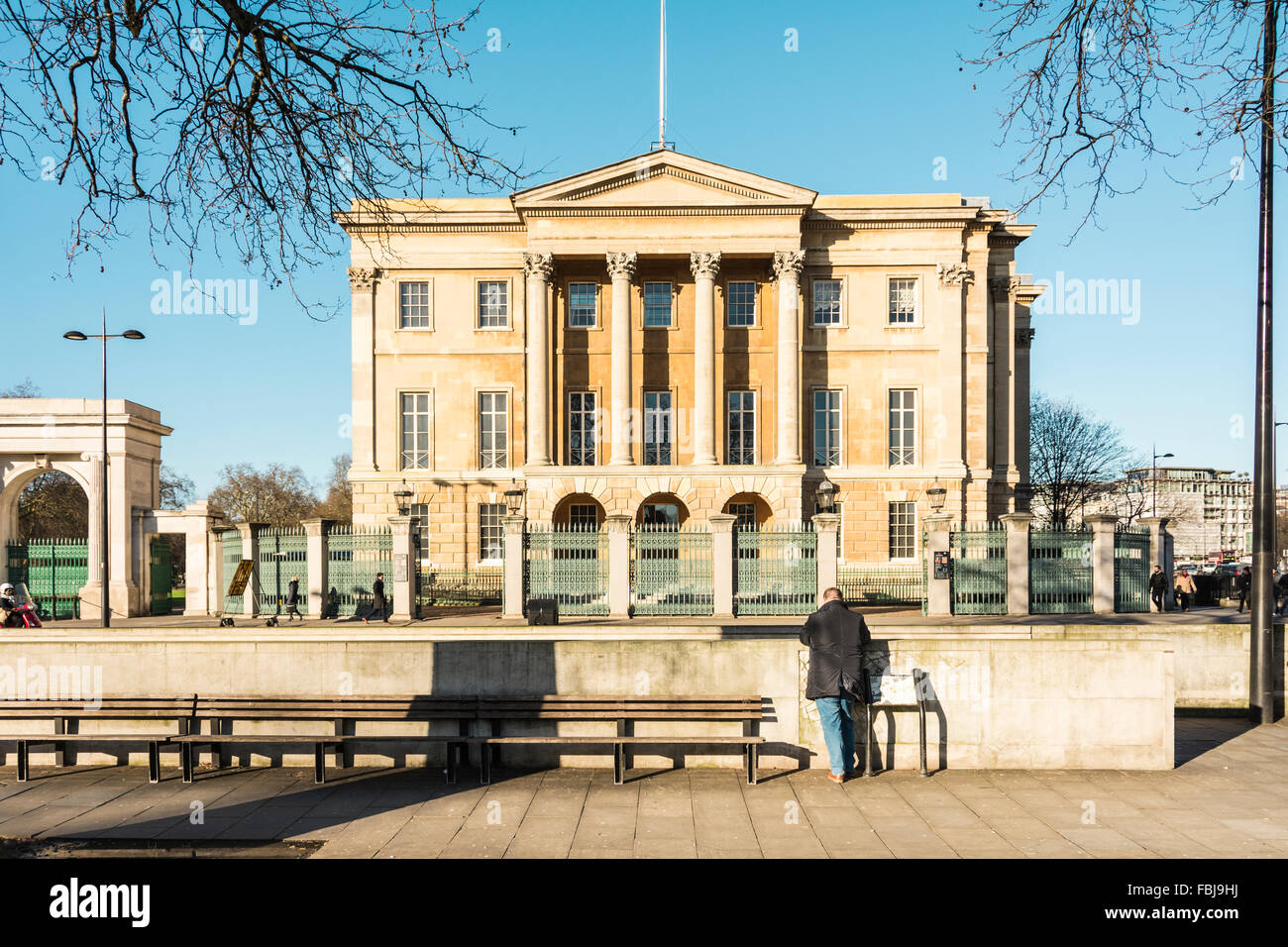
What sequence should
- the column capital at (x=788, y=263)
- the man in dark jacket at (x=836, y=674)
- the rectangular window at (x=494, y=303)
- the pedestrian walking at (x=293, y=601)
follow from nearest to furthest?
the man in dark jacket at (x=836, y=674) → the pedestrian walking at (x=293, y=601) → the column capital at (x=788, y=263) → the rectangular window at (x=494, y=303)

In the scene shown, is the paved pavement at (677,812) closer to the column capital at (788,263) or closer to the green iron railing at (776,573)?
the green iron railing at (776,573)

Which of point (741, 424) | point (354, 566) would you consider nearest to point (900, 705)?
point (354, 566)

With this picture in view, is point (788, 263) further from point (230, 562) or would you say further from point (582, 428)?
point (230, 562)

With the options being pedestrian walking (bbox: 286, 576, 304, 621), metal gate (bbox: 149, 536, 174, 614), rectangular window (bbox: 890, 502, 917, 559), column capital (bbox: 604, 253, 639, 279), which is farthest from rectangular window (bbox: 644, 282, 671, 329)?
metal gate (bbox: 149, 536, 174, 614)

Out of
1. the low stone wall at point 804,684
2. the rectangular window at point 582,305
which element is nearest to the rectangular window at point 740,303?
the rectangular window at point 582,305

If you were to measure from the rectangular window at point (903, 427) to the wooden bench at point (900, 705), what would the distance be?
32.7 meters

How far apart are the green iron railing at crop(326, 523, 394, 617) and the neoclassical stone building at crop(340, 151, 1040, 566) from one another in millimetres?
12997

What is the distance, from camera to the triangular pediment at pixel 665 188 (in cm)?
3950

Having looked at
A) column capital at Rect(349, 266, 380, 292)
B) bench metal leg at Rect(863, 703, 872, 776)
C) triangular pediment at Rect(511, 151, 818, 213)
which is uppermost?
triangular pediment at Rect(511, 151, 818, 213)

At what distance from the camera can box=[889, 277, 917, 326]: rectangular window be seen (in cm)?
4219

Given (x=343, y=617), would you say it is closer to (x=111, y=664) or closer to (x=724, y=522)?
(x=724, y=522)

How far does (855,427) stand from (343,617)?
23329 mm

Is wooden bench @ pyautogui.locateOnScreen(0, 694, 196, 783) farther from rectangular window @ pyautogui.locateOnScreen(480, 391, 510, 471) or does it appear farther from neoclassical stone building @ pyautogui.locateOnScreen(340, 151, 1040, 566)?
rectangular window @ pyautogui.locateOnScreen(480, 391, 510, 471)
